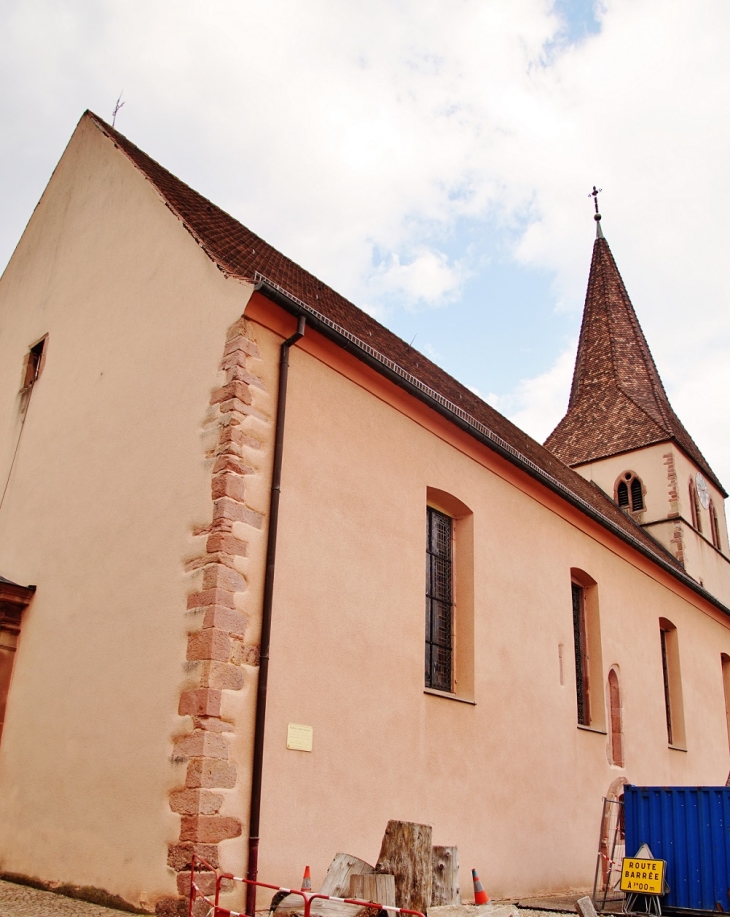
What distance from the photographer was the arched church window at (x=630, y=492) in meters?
23.0

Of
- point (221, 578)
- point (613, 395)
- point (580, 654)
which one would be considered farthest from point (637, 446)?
point (221, 578)

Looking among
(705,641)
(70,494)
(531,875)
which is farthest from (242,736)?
(705,641)

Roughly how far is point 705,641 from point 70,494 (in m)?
13.8

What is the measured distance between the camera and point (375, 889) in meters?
5.51

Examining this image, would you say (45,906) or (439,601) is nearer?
(45,906)

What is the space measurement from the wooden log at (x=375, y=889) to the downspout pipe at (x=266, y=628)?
4.69ft

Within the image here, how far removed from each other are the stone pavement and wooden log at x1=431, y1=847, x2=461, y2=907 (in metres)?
2.34

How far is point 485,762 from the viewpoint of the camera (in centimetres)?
994

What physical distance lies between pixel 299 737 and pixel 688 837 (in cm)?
484

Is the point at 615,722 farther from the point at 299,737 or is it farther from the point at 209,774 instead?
the point at 209,774

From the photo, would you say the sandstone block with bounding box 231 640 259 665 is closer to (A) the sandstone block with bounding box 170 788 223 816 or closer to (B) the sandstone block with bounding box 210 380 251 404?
(A) the sandstone block with bounding box 170 788 223 816

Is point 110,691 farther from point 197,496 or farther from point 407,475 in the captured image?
point 407,475

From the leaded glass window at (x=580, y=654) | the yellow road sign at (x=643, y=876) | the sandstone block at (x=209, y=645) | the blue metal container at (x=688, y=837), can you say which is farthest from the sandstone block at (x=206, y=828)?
the leaded glass window at (x=580, y=654)

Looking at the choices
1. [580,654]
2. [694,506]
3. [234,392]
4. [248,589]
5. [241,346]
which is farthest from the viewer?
[694,506]
